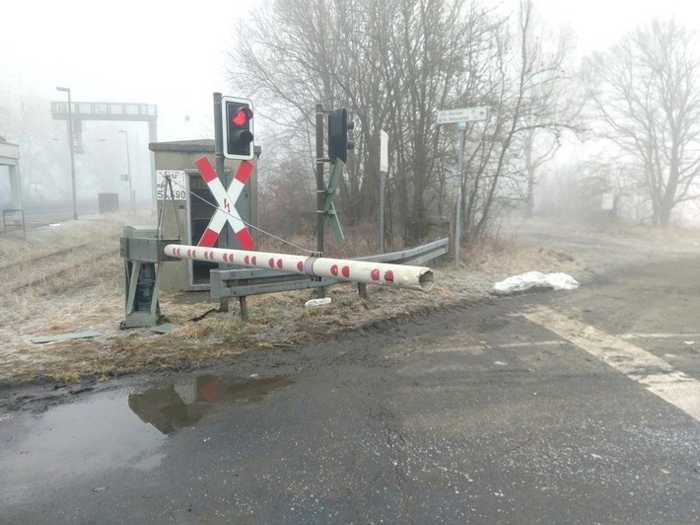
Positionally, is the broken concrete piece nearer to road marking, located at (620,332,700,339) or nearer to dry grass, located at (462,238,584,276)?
road marking, located at (620,332,700,339)

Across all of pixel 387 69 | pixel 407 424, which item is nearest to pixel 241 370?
pixel 407 424

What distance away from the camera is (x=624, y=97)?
2648 cm

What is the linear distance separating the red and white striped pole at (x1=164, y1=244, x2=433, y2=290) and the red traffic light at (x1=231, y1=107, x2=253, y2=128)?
1.56 metres

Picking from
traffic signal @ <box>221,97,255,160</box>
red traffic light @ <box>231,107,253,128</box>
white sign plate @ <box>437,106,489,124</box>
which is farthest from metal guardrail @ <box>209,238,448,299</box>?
white sign plate @ <box>437,106,489,124</box>

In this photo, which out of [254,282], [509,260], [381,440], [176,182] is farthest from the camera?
[509,260]

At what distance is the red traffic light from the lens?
5859 millimetres

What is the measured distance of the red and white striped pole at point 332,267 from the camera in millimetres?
3496

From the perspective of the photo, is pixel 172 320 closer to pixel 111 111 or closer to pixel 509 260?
pixel 509 260

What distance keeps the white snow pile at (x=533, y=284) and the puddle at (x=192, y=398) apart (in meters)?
5.31

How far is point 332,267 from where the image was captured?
4027mm

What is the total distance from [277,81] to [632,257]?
1205cm

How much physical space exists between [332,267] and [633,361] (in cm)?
328

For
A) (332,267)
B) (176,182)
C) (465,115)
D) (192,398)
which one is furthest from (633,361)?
(176,182)

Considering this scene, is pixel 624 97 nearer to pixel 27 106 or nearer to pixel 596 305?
pixel 596 305
